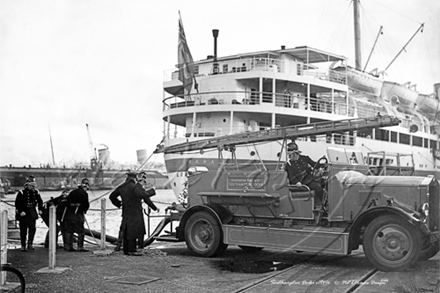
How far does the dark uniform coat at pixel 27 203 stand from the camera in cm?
959

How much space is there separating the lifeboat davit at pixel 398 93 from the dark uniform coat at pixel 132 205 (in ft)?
53.0

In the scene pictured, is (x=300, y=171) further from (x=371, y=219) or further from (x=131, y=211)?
(x=131, y=211)

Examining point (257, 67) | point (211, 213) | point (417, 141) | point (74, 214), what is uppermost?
point (257, 67)

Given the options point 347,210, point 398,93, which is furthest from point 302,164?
point 398,93

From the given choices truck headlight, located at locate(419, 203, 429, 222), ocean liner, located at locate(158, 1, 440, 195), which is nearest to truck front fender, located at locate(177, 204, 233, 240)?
truck headlight, located at locate(419, 203, 429, 222)

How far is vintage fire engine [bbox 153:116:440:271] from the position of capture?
7.36 m

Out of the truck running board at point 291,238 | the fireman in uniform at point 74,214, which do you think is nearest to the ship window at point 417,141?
the truck running board at point 291,238

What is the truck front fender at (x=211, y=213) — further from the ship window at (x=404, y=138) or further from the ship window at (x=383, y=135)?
the ship window at (x=404, y=138)

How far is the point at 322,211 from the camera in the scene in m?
8.06

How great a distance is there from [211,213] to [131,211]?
1371 mm

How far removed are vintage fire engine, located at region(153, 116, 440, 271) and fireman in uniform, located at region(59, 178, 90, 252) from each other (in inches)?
55.8

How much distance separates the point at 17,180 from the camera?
39.9 feet

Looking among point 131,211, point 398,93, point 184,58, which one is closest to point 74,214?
point 131,211

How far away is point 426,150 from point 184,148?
16.5m
